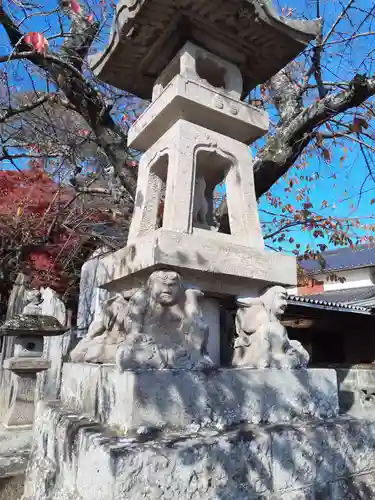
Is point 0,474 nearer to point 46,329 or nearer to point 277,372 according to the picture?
point 46,329

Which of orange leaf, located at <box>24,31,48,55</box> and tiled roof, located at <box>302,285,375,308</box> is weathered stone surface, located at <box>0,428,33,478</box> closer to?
orange leaf, located at <box>24,31,48,55</box>

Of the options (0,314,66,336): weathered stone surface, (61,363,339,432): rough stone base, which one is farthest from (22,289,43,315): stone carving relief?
(61,363,339,432): rough stone base

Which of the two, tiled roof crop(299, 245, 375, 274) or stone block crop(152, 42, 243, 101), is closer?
stone block crop(152, 42, 243, 101)

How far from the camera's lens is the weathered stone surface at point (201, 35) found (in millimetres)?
2746

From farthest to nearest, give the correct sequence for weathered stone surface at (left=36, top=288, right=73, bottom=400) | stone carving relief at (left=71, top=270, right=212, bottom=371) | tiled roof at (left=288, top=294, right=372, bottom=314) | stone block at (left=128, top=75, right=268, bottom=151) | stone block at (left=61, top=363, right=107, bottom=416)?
tiled roof at (left=288, top=294, right=372, bottom=314) < weathered stone surface at (left=36, top=288, right=73, bottom=400) < stone block at (left=128, top=75, right=268, bottom=151) < stone block at (left=61, top=363, right=107, bottom=416) < stone carving relief at (left=71, top=270, right=212, bottom=371)

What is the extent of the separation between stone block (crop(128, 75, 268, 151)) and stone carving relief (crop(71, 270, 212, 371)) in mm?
1275

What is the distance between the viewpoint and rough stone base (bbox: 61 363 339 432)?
1.81m

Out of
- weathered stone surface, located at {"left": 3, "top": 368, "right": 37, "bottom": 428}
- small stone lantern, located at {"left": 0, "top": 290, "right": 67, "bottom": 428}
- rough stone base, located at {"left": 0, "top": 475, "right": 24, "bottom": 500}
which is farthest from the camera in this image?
small stone lantern, located at {"left": 0, "top": 290, "right": 67, "bottom": 428}

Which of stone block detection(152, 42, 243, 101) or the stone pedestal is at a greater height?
stone block detection(152, 42, 243, 101)

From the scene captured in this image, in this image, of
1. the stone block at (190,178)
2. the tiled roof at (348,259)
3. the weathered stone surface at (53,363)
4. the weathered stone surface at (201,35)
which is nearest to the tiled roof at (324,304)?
the weathered stone surface at (53,363)

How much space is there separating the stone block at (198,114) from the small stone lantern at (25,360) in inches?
A: 181

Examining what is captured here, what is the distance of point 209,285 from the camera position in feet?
8.15

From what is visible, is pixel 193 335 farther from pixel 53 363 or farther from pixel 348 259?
pixel 348 259

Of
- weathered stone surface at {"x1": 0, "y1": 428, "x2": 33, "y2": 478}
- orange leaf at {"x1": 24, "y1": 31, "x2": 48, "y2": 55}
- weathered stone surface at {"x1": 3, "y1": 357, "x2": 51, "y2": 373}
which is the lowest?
weathered stone surface at {"x1": 0, "y1": 428, "x2": 33, "y2": 478}
